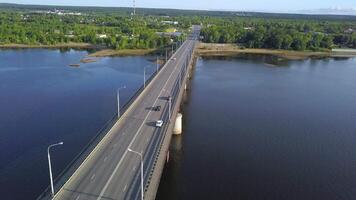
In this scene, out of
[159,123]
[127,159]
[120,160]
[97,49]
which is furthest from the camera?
[97,49]

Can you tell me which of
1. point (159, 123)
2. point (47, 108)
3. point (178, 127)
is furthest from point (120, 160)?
point (47, 108)

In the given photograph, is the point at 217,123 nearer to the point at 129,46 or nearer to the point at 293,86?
the point at 293,86

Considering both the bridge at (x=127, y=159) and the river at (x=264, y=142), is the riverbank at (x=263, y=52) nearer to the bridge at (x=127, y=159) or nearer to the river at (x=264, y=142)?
the river at (x=264, y=142)

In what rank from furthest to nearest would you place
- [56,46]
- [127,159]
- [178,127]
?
[56,46] < [178,127] < [127,159]

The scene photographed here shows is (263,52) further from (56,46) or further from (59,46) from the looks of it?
(56,46)

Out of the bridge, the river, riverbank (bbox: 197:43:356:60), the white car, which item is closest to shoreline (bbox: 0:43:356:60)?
riverbank (bbox: 197:43:356:60)

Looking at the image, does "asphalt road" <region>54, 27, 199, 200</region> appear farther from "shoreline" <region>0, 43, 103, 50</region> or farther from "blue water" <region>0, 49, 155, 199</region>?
"shoreline" <region>0, 43, 103, 50</region>
